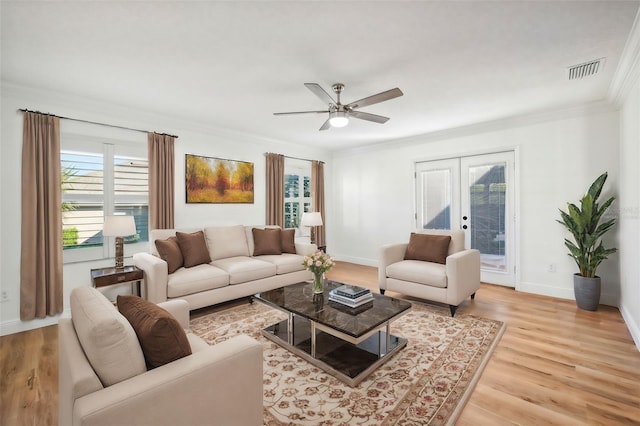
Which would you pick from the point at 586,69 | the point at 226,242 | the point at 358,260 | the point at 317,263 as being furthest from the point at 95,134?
the point at 586,69

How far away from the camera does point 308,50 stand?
246 centimetres

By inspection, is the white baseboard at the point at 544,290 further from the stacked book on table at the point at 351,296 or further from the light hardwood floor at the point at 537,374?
the stacked book on table at the point at 351,296

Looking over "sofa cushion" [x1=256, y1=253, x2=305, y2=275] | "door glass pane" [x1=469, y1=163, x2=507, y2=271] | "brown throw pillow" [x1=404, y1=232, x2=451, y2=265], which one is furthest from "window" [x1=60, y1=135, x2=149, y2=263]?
"door glass pane" [x1=469, y1=163, x2=507, y2=271]

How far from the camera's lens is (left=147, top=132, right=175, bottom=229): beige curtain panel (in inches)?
→ 161

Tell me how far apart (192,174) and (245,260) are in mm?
1678

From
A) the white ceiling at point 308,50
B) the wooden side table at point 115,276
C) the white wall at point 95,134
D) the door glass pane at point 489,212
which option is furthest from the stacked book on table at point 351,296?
the door glass pane at point 489,212

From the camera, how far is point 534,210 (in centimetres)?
426

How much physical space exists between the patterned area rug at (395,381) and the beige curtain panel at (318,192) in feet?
11.3

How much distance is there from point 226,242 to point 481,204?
409cm

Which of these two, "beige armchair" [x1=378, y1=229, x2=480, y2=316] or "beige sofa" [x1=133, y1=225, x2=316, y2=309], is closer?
"beige sofa" [x1=133, y1=225, x2=316, y2=309]

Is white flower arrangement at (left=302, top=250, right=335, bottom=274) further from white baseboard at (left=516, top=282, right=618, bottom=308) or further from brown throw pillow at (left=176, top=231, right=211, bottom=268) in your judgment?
white baseboard at (left=516, top=282, right=618, bottom=308)

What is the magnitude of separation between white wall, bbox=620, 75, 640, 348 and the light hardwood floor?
0.25 meters

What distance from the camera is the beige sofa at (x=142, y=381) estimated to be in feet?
3.41

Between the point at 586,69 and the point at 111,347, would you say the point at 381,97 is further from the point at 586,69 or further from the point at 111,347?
the point at 111,347
